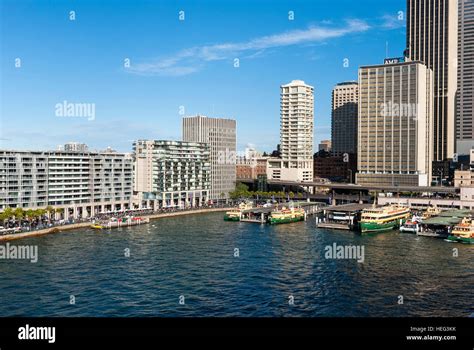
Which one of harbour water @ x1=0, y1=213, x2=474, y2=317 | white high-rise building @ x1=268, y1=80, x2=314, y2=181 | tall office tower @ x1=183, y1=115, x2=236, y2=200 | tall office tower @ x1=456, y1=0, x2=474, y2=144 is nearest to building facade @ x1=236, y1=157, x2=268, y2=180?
white high-rise building @ x1=268, y1=80, x2=314, y2=181

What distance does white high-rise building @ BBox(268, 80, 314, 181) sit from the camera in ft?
265

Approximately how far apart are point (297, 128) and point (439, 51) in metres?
32.2

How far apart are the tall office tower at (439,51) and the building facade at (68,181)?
62.0m

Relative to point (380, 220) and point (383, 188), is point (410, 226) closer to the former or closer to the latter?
point (380, 220)

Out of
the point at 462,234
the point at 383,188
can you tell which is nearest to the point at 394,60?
the point at 383,188

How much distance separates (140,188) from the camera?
188 feet

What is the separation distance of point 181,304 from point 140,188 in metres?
41.7

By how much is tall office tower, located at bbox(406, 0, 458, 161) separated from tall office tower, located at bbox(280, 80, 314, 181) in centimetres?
2557

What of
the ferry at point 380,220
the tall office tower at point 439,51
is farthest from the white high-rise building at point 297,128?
the ferry at point 380,220

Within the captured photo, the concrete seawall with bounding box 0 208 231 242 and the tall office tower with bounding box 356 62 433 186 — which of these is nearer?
the concrete seawall with bounding box 0 208 231 242

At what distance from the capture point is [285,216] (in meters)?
43.7

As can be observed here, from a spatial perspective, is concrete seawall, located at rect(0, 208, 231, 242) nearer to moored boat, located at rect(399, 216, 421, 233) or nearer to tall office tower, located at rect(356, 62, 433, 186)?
moored boat, located at rect(399, 216, 421, 233)

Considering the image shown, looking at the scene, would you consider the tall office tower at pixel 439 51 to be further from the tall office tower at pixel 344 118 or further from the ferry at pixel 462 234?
the ferry at pixel 462 234
